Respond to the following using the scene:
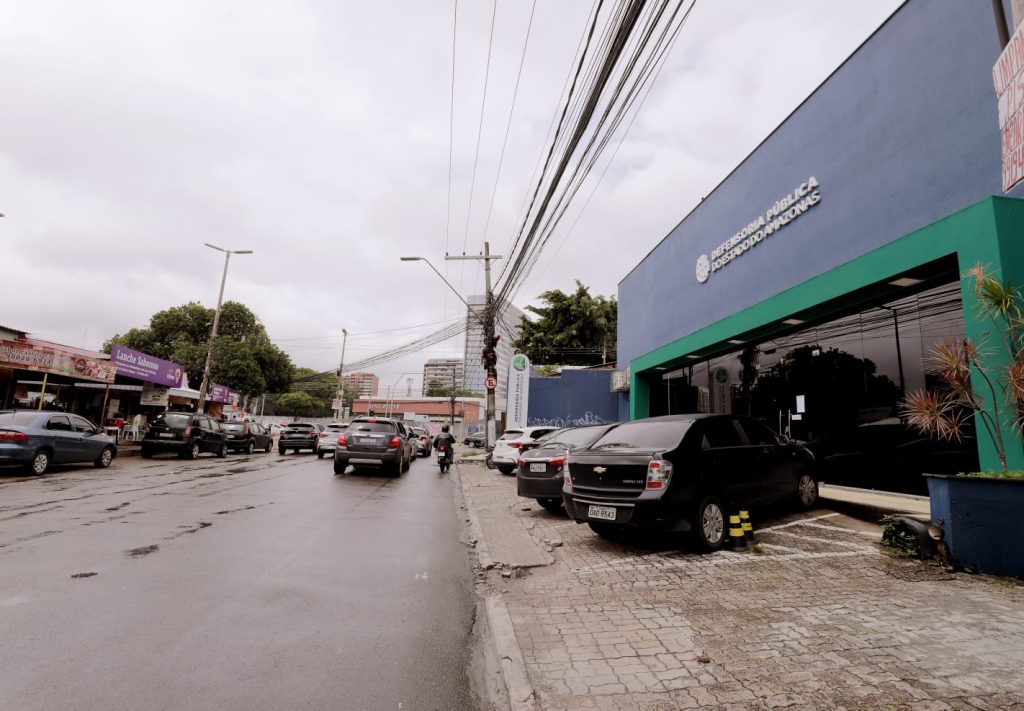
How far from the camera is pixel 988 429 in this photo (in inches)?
219

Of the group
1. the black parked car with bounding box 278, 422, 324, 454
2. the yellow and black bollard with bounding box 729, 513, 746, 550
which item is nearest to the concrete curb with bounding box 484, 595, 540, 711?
the yellow and black bollard with bounding box 729, 513, 746, 550

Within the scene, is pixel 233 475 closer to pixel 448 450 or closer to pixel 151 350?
pixel 448 450

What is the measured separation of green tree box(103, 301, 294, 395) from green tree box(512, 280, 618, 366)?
25.0m

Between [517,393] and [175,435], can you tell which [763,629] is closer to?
[175,435]

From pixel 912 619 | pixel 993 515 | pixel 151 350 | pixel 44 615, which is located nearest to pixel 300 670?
pixel 44 615

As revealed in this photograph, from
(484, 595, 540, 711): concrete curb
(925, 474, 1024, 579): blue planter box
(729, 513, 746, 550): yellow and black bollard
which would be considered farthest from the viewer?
(729, 513, 746, 550): yellow and black bollard

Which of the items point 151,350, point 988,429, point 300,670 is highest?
point 151,350

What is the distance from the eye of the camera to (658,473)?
567cm

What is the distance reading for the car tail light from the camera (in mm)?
5641

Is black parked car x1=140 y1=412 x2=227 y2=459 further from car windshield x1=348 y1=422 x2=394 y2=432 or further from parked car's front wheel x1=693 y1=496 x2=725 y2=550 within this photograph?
parked car's front wheel x1=693 y1=496 x2=725 y2=550

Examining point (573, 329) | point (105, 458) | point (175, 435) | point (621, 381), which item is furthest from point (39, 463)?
point (573, 329)

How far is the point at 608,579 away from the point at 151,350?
49.0 m

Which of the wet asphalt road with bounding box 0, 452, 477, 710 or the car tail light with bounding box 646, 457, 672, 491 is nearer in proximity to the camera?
the wet asphalt road with bounding box 0, 452, 477, 710

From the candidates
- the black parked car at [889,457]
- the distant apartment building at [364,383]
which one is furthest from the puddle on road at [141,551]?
the distant apartment building at [364,383]
